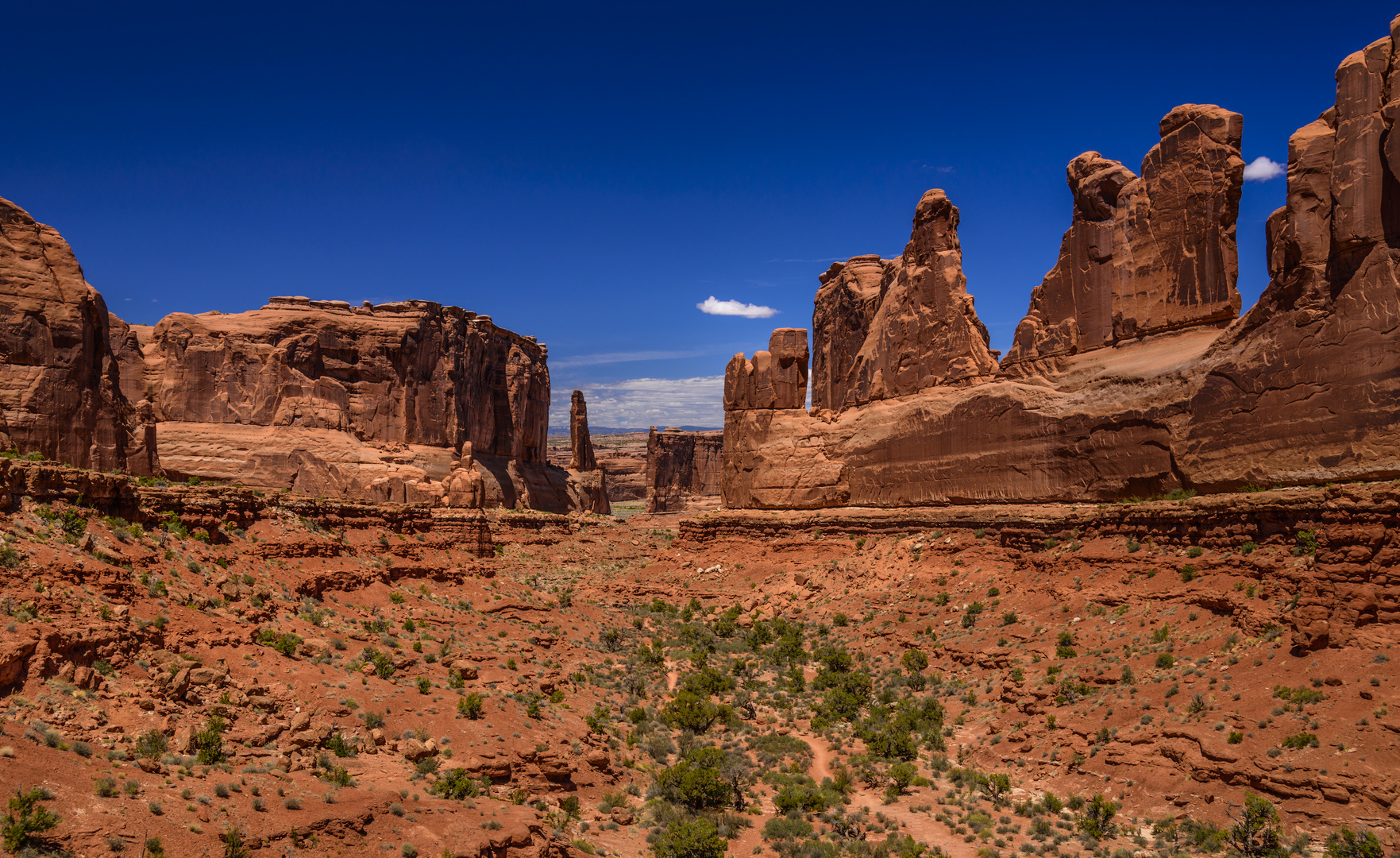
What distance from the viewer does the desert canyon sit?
449 inches

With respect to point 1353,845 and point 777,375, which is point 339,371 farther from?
point 1353,845

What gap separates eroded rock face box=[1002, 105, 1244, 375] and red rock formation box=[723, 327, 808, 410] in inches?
440

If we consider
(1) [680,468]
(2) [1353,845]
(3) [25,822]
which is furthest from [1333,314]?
(1) [680,468]

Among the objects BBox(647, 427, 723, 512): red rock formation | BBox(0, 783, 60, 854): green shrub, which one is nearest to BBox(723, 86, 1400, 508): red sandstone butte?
BBox(0, 783, 60, 854): green shrub

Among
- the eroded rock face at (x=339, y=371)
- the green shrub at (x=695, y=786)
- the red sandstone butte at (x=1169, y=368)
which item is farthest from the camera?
the eroded rock face at (x=339, y=371)

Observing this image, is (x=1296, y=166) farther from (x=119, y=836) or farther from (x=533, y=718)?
(x=119, y=836)

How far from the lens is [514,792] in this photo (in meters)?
13.7

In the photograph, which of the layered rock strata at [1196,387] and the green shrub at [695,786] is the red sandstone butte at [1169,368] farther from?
the green shrub at [695,786]

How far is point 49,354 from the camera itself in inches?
698

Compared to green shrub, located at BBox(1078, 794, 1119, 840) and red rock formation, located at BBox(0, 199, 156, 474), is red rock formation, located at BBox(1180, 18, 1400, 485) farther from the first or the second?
red rock formation, located at BBox(0, 199, 156, 474)

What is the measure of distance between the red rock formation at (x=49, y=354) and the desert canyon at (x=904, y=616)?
71 mm

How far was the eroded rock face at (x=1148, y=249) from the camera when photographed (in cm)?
2375

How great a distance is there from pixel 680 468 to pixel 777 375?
87330 millimetres

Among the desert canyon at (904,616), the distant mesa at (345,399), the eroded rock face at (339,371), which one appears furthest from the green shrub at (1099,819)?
the eroded rock face at (339,371)
